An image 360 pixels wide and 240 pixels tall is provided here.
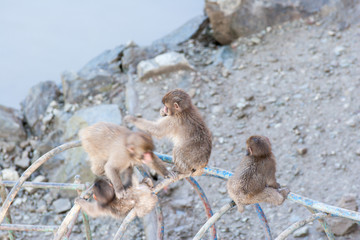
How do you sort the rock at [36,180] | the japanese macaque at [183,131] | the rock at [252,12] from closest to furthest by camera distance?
1. the japanese macaque at [183,131]
2. the rock at [36,180]
3. the rock at [252,12]

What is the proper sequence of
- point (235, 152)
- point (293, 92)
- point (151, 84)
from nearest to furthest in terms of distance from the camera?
point (235, 152) → point (293, 92) → point (151, 84)

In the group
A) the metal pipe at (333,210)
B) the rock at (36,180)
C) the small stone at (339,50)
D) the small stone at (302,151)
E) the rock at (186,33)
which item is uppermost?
the rock at (186,33)

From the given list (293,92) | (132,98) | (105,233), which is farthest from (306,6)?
(105,233)

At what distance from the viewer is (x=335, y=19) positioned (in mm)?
6887

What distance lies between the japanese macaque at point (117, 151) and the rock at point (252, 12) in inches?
170

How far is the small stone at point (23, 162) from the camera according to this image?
629 centimetres

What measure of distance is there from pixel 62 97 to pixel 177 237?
3.39 meters

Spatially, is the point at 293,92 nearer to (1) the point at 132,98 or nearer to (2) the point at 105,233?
(1) the point at 132,98

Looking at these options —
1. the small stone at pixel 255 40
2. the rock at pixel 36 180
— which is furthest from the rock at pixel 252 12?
the rock at pixel 36 180

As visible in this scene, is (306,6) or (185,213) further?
(306,6)

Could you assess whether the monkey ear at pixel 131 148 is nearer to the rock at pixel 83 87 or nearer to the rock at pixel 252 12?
the rock at pixel 83 87

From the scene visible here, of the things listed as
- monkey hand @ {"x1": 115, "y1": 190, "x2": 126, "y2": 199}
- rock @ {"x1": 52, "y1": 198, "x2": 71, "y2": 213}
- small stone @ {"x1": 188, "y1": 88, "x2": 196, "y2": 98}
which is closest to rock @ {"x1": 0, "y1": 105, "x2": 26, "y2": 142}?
rock @ {"x1": 52, "y1": 198, "x2": 71, "y2": 213}

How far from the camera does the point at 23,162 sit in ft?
20.7

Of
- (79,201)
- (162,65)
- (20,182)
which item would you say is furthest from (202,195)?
(162,65)
